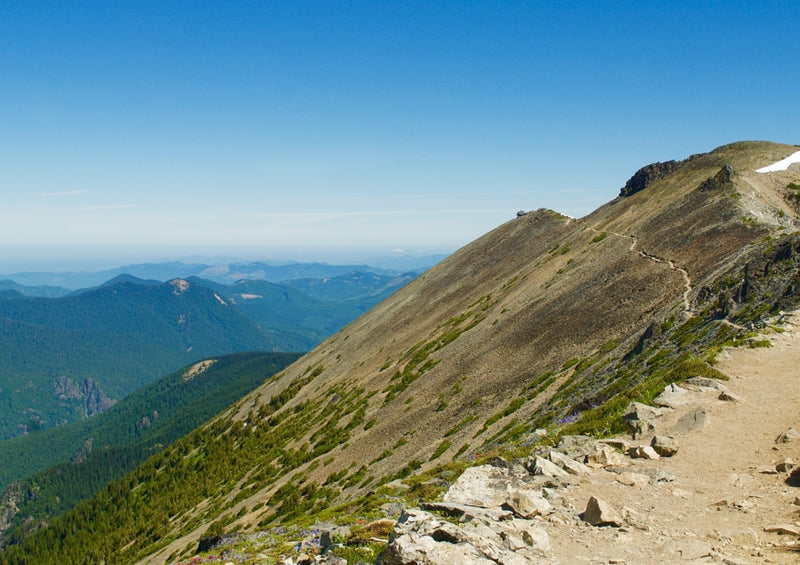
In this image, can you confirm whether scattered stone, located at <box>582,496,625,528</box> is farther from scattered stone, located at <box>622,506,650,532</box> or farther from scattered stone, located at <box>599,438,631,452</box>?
scattered stone, located at <box>599,438,631,452</box>

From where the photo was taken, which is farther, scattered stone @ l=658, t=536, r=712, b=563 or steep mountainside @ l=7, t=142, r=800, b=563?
steep mountainside @ l=7, t=142, r=800, b=563

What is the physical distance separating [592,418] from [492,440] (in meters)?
11.1

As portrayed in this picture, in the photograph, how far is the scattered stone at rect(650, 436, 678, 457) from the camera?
15406mm

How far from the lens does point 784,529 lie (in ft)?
34.1

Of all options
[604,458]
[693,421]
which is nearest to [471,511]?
[604,458]

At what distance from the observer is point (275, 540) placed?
762 inches

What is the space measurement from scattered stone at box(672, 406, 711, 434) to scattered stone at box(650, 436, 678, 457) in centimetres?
111

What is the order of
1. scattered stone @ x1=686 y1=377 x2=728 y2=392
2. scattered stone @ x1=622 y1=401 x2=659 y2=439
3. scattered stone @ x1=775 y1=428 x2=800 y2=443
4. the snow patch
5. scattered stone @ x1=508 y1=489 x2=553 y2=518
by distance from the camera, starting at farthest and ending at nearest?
1. the snow patch
2. scattered stone @ x1=686 y1=377 x2=728 y2=392
3. scattered stone @ x1=622 y1=401 x2=659 y2=439
4. scattered stone @ x1=775 y1=428 x2=800 y2=443
5. scattered stone @ x1=508 y1=489 x2=553 y2=518

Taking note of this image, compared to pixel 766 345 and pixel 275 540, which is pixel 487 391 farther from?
pixel 275 540

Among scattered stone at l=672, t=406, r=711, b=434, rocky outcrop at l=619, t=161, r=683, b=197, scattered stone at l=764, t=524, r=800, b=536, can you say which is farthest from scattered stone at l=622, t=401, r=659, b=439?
rocky outcrop at l=619, t=161, r=683, b=197

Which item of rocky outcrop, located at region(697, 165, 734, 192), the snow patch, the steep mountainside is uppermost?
the snow patch

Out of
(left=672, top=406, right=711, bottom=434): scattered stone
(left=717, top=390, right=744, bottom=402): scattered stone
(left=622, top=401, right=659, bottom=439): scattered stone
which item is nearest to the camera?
(left=672, top=406, right=711, bottom=434): scattered stone

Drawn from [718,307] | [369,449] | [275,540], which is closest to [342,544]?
[275,540]

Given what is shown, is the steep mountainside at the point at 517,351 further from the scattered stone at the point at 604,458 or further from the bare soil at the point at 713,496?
the bare soil at the point at 713,496
